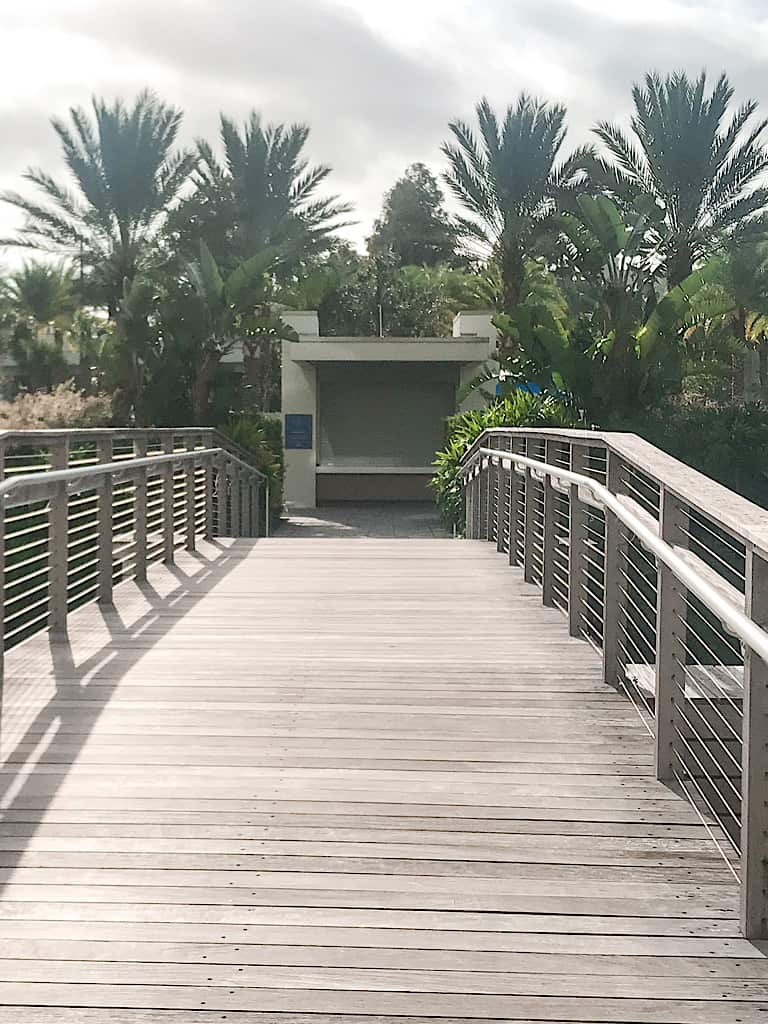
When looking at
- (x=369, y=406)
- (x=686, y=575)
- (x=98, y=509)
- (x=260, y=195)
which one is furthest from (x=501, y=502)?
(x=260, y=195)

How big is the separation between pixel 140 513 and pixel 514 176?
62.6 feet

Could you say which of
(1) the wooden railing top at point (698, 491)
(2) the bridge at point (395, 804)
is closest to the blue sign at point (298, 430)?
(2) the bridge at point (395, 804)

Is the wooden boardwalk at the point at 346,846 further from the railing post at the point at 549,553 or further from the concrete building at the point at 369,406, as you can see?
the concrete building at the point at 369,406

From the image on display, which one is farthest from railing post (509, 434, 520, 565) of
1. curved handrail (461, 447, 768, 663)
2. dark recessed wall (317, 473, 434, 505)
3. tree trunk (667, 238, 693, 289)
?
dark recessed wall (317, 473, 434, 505)

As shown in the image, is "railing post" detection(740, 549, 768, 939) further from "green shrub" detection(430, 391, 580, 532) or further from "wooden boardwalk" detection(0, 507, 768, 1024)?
"green shrub" detection(430, 391, 580, 532)

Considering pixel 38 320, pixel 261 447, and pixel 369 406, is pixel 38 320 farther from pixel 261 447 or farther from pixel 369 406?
pixel 261 447

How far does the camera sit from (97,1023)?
2.62 m

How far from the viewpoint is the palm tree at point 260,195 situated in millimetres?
28062

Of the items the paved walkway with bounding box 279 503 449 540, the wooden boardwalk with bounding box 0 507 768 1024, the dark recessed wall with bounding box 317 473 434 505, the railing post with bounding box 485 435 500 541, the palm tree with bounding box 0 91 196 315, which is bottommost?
the paved walkway with bounding box 279 503 449 540

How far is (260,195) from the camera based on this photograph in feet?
92.4

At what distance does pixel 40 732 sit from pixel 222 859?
57.1 inches

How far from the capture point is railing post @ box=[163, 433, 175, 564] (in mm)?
9297

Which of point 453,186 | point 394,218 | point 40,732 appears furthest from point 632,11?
point 394,218

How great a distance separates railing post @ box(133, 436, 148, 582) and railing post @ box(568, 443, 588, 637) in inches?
121
